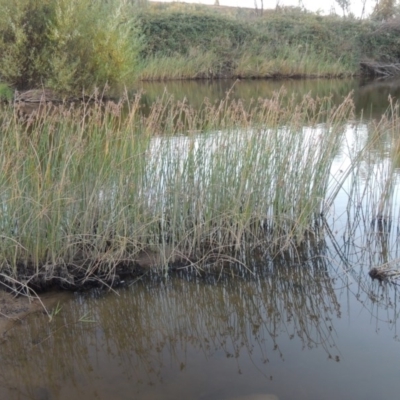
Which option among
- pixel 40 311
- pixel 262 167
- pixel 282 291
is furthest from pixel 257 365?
pixel 262 167

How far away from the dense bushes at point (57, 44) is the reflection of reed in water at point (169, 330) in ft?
27.8

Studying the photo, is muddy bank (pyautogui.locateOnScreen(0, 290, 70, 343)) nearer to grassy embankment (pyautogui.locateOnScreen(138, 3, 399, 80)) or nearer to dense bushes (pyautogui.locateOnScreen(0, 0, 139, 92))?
dense bushes (pyautogui.locateOnScreen(0, 0, 139, 92))

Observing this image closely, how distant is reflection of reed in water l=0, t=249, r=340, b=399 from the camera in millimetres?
2537

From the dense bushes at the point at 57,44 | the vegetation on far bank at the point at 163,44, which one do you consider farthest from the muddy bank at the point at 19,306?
the vegetation on far bank at the point at 163,44

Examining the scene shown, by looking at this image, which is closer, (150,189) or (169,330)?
(169,330)

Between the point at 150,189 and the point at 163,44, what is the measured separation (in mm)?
17127

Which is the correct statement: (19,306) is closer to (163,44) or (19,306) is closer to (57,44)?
(57,44)

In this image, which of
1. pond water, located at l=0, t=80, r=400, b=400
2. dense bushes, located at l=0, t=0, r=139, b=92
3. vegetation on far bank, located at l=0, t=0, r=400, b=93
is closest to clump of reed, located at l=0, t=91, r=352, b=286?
pond water, located at l=0, t=80, r=400, b=400

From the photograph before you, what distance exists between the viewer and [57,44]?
1128 centimetres

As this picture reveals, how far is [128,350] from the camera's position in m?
2.71

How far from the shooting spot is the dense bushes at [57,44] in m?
10.9

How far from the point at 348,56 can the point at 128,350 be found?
20381 mm

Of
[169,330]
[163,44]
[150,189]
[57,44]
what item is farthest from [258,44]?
[169,330]

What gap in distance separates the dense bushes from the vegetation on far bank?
0.07 ft
